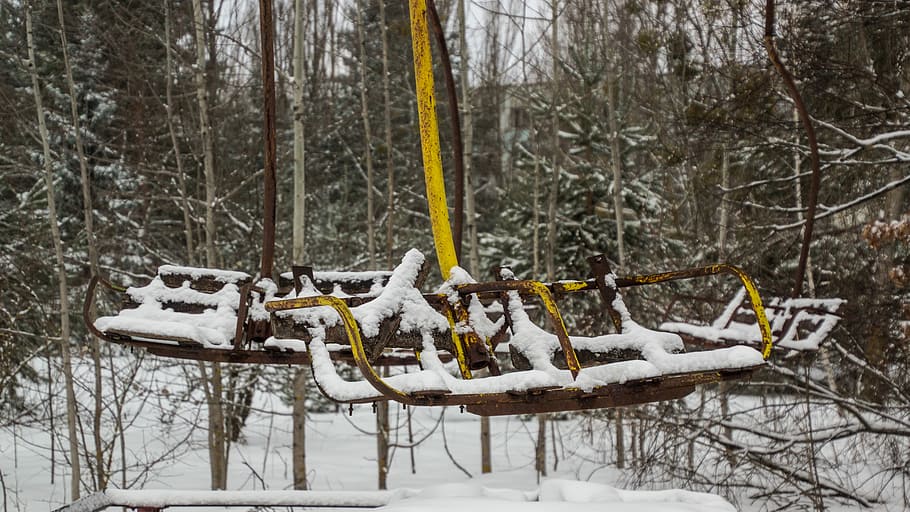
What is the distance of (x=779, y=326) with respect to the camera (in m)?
3.62

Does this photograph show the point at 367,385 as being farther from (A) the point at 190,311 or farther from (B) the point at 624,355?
(A) the point at 190,311

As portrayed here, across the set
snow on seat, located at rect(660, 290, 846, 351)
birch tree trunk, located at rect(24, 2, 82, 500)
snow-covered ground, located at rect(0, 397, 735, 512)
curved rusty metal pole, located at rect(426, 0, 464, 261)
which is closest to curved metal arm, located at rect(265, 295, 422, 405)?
curved rusty metal pole, located at rect(426, 0, 464, 261)

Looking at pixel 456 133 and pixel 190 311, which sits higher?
pixel 456 133

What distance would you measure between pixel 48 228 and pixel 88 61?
205 centimetres

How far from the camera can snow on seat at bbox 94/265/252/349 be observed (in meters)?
2.12

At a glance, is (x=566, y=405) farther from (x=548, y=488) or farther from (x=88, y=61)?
(x=88, y=61)

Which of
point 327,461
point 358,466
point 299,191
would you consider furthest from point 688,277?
point 327,461

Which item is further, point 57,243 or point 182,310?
point 57,243

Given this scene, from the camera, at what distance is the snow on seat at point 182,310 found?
2.12 meters

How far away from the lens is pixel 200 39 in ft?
22.0

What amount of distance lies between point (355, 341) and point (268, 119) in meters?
0.93

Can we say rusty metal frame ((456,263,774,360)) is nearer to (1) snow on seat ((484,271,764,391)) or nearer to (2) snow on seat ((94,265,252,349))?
(1) snow on seat ((484,271,764,391))

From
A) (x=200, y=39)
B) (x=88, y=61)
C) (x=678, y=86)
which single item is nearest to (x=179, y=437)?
(x=88, y=61)

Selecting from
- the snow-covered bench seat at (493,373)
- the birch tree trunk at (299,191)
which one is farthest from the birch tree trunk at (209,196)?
the snow-covered bench seat at (493,373)
